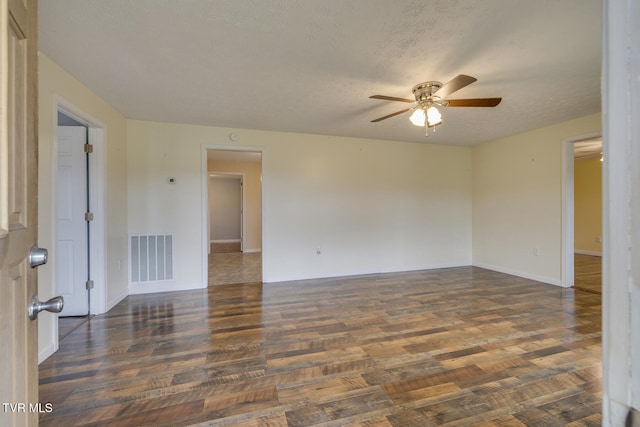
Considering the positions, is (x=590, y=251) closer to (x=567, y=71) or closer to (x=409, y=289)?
(x=409, y=289)

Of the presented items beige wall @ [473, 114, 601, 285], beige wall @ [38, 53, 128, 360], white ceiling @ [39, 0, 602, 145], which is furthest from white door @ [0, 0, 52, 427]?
beige wall @ [473, 114, 601, 285]

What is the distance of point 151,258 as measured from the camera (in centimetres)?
374

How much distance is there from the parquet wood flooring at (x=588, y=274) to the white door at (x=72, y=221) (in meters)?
6.17

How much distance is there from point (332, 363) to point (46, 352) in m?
2.20

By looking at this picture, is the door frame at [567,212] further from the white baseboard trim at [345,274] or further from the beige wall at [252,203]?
the beige wall at [252,203]

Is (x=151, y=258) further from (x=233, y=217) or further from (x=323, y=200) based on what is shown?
(x=233, y=217)

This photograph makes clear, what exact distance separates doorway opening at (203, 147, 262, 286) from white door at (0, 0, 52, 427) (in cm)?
318

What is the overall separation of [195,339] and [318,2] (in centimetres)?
270

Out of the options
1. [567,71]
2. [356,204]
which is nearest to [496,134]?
[567,71]

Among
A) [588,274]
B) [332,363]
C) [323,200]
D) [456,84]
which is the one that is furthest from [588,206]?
[332,363]

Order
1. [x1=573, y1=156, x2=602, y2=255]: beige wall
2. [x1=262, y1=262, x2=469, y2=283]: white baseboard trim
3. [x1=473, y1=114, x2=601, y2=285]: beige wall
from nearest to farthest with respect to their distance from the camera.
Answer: [x1=473, y1=114, x2=601, y2=285]: beige wall, [x1=262, y1=262, x2=469, y2=283]: white baseboard trim, [x1=573, y1=156, x2=602, y2=255]: beige wall

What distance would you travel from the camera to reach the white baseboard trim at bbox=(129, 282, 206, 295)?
3656 millimetres

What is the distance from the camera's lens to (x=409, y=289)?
12.6ft

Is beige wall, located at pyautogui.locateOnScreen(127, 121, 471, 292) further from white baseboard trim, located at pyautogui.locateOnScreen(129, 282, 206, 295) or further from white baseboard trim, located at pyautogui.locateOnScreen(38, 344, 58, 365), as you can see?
white baseboard trim, located at pyautogui.locateOnScreen(38, 344, 58, 365)
